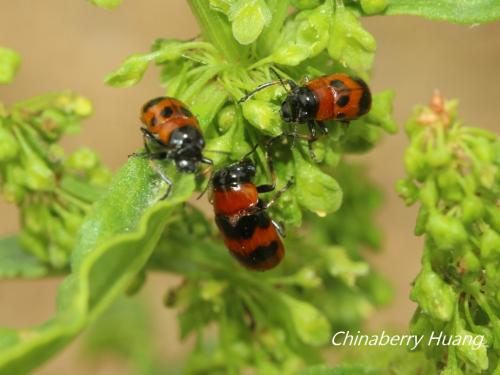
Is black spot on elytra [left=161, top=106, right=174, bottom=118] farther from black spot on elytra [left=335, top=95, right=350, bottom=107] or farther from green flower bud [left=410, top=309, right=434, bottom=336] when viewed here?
green flower bud [left=410, top=309, right=434, bottom=336]

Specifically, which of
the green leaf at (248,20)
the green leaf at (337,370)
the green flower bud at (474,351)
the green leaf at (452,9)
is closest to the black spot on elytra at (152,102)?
the green leaf at (248,20)

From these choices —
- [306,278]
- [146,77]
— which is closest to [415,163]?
[306,278]

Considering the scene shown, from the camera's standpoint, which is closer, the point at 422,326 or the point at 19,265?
the point at 422,326

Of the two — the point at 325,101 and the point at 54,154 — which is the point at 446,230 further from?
the point at 54,154

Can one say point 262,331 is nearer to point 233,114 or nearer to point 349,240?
point 349,240

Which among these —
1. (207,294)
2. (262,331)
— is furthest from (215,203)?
(262,331)

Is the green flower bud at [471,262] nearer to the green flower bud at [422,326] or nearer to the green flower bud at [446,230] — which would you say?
the green flower bud at [446,230]
